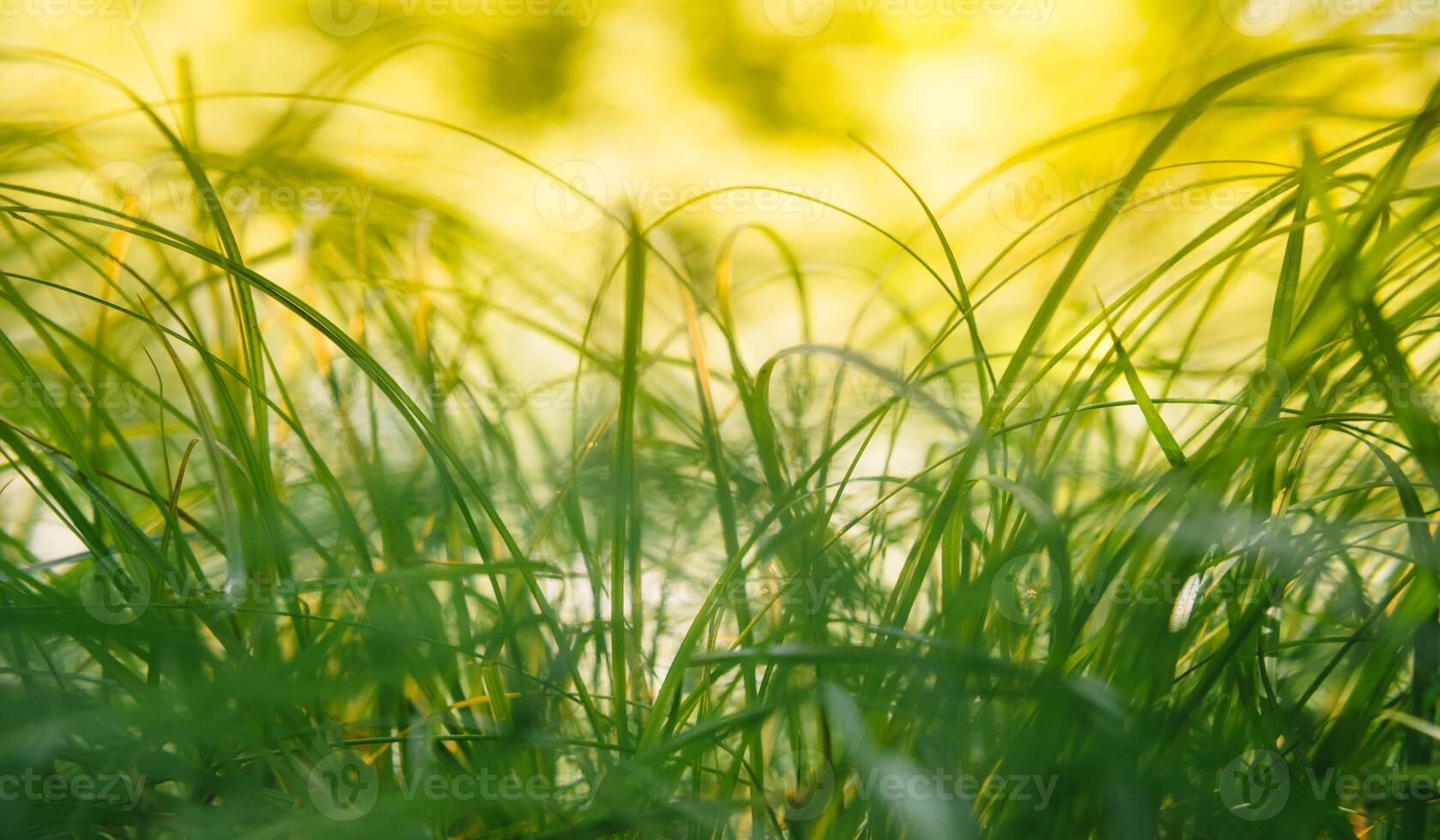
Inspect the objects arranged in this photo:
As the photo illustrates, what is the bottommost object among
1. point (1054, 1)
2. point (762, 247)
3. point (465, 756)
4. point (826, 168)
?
point (465, 756)

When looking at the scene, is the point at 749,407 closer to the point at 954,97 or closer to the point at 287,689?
the point at 287,689

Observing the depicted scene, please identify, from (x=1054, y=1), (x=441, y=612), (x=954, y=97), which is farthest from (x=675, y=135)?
(x=441, y=612)

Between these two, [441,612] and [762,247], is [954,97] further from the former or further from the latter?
[441,612]

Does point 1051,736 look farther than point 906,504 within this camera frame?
No

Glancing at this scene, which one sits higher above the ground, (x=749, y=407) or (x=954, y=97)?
(x=954, y=97)

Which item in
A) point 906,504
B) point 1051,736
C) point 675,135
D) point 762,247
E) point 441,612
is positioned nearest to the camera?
point 1051,736

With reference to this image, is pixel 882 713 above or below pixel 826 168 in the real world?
below

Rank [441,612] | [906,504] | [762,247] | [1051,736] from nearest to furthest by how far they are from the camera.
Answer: [1051,736] → [441,612] → [906,504] → [762,247]

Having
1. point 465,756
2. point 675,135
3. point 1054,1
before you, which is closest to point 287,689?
point 465,756

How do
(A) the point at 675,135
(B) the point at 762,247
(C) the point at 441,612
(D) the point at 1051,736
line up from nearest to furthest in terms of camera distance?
(D) the point at 1051,736 → (C) the point at 441,612 → (B) the point at 762,247 → (A) the point at 675,135

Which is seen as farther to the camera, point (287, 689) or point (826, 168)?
point (826, 168)
